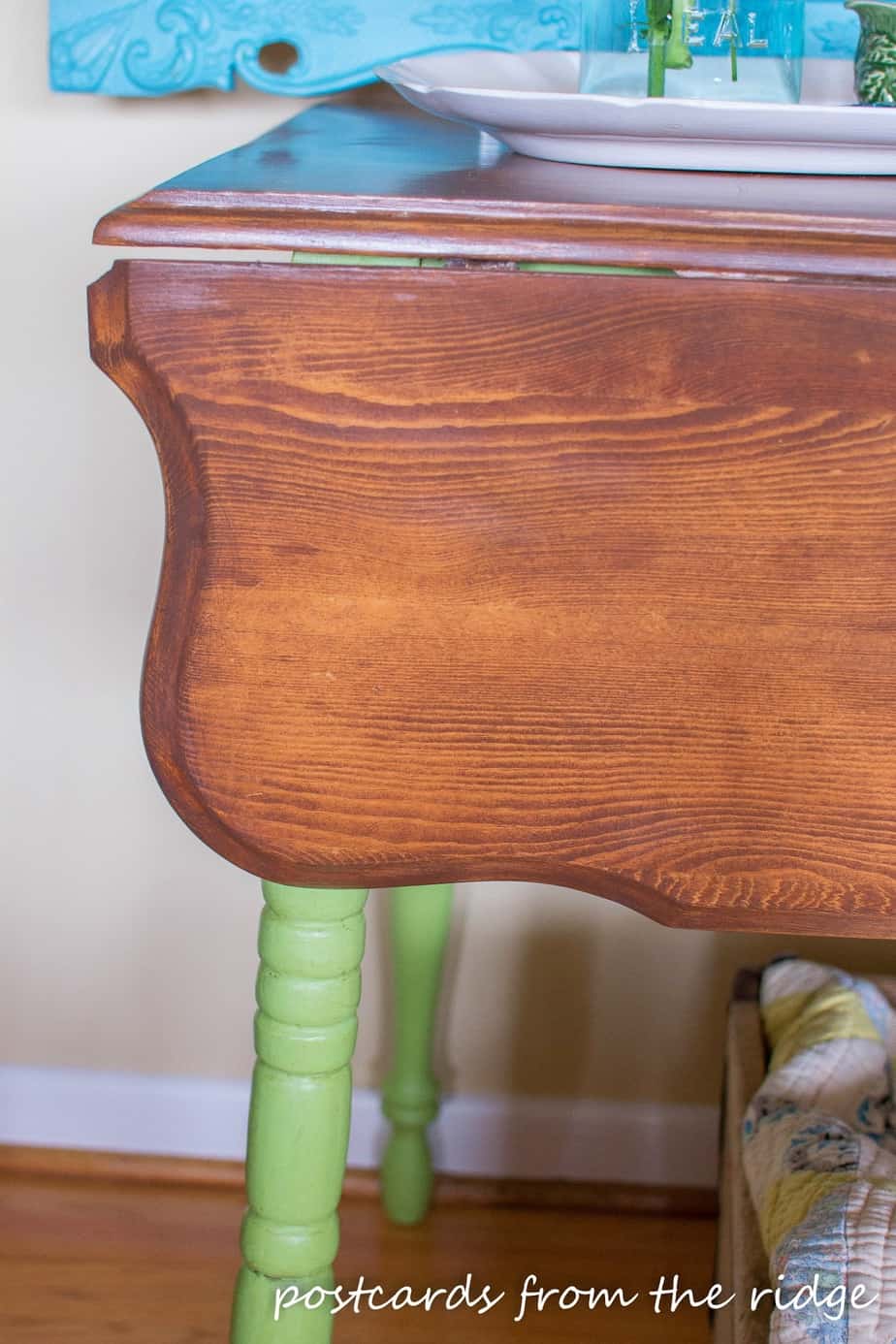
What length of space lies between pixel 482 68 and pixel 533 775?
1.64 ft

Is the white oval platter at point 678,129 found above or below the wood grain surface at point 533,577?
above

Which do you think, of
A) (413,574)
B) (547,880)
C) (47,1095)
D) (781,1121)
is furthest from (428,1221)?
(413,574)

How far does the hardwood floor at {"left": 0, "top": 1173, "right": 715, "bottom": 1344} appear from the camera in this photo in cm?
108

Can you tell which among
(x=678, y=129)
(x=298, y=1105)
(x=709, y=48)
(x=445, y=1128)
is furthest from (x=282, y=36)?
(x=445, y=1128)

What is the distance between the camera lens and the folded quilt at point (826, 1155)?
64cm

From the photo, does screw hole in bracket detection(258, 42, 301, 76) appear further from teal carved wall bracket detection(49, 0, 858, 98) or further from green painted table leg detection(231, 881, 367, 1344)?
green painted table leg detection(231, 881, 367, 1344)

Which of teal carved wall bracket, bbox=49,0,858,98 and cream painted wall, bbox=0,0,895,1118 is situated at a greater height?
teal carved wall bracket, bbox=49,0,858,98

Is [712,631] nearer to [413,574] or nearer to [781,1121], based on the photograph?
[413,574]

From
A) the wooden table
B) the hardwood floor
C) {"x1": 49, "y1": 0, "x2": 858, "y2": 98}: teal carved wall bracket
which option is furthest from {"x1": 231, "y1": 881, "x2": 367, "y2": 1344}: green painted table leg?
{"x1": 49, "y1": 0, "x2": 858, "y2": 98}: teal carved wall bracket

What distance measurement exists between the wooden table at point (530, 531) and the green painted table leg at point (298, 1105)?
0.11m

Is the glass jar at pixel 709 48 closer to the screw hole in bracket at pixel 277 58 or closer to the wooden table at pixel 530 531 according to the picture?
the wooden table at pixel 530 531

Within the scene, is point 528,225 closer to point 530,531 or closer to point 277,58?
point 530,531

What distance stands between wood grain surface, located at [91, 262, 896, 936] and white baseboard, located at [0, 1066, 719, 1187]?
74cm

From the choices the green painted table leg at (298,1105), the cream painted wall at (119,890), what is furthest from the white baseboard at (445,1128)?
the green painted table leg at (298,1105)
